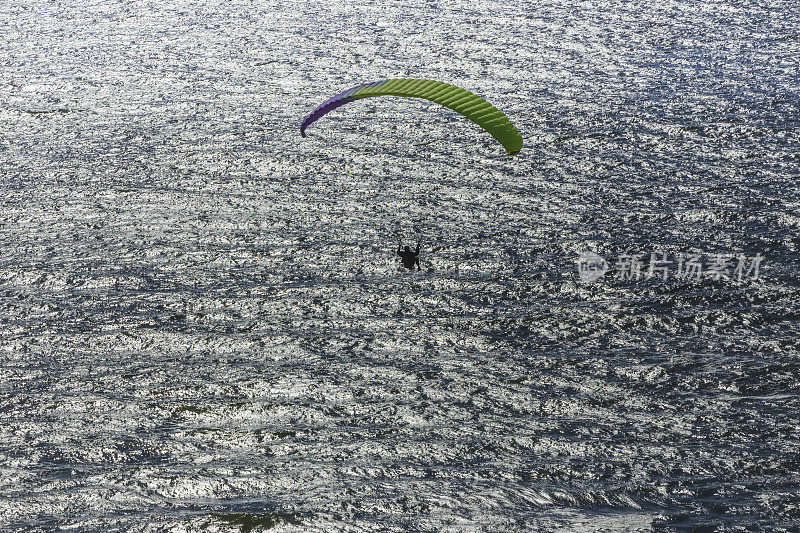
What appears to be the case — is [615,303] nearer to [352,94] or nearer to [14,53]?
[352,94]

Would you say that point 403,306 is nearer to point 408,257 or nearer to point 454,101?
point 408,257

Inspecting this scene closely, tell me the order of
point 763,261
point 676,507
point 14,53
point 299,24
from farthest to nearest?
point 299,24, point 14,53, point 763,261, point 676,507

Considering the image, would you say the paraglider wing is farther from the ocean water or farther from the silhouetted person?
the ocean water

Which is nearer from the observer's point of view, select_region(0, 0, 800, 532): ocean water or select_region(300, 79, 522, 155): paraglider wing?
select_region(0, 0, 800, 532): ocean water

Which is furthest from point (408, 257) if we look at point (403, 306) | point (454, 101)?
point (454, 101)

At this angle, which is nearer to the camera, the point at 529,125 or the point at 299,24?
the point at 529,125

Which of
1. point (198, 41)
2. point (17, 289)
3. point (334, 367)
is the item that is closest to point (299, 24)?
point (198, 41)

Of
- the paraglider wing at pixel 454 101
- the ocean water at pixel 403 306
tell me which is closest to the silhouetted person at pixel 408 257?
the ocean water at pixel 403 306

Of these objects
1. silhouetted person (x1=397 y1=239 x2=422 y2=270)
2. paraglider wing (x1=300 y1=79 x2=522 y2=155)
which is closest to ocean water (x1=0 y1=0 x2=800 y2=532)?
silhouetted person (x1=397 y1=239 x2=422 y2=270)
